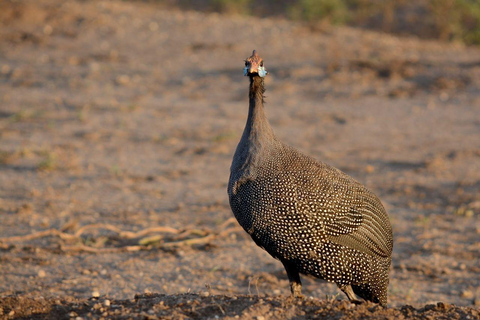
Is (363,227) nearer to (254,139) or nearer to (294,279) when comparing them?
(294,279)

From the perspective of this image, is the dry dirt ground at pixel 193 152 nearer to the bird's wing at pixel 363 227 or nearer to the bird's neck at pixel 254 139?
the bird's wing at pixel 363 227

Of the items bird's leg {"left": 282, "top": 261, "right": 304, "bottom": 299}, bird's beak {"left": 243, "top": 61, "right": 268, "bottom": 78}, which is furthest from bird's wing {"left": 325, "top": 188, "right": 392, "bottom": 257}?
bird's beak {"left": 243, "top": 61, "right": 268, "bottom": 78}

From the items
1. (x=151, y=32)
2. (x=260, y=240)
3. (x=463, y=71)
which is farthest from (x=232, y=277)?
(x=151, y=32)

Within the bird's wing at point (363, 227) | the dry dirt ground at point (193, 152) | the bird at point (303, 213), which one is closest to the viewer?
the bird at point (303, 213)

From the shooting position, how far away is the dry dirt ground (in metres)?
4.66

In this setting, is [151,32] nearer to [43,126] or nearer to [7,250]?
[43,126]

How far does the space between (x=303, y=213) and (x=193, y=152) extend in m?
4.62

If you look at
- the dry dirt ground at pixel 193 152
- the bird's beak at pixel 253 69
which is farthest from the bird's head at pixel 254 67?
the dry dirt ground at pixel 193 152

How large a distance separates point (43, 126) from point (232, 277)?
498cm

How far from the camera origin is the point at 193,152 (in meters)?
8.15

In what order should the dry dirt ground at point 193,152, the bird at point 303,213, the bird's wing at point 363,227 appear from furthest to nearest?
the dry dirt ground at point 193,152 → the bird's wing at point 363,227 → the bird at point 303,213

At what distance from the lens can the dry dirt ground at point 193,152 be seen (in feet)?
15.3

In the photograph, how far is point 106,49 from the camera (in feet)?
40.5

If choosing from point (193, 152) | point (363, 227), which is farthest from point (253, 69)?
point (193, 152)
